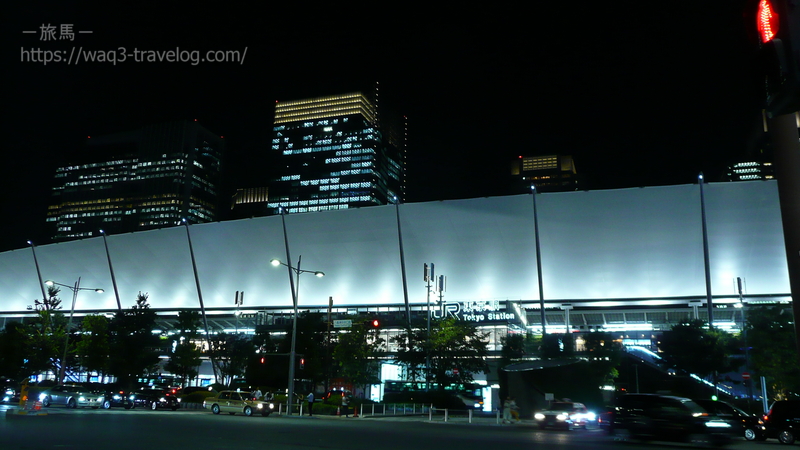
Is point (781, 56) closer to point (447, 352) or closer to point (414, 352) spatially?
point (447, 352)

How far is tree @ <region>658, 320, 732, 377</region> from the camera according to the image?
3959 centimetres

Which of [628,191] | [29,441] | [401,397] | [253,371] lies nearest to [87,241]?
[253,371]

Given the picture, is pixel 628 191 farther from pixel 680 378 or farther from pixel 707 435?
pixel 707 435

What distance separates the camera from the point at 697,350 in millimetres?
39750

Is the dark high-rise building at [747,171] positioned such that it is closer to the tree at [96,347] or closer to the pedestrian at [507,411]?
the pedestrian at [507,411]

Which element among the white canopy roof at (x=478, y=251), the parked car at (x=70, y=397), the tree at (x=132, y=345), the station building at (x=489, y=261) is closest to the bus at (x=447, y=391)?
the station building at (x=489, y=261)

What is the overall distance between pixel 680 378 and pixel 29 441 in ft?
130

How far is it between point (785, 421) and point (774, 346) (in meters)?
15.8

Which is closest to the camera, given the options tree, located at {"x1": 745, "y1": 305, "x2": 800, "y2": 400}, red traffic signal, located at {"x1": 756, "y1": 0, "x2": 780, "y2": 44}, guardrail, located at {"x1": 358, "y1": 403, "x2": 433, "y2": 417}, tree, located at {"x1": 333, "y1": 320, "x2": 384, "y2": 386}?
red traffic signal, located at {"x1": 756, "y1": 0, "x2": 780, "y2": 44}

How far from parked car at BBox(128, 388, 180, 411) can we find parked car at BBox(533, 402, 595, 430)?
83.1ft

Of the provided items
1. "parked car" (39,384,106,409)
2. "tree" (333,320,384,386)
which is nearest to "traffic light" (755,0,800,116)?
"parked car" (39,384,106,409)

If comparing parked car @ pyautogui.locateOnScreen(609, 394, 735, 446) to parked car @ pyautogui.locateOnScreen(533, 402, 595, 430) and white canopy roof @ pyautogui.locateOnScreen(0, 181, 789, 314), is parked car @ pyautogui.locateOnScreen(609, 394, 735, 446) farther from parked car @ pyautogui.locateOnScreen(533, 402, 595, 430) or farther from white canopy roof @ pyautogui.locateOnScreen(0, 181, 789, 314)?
white canopy roof @ pyautogui.locateOnScreen(0, 181, 789, 314)

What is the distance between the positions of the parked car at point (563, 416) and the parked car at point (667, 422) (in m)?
6.81

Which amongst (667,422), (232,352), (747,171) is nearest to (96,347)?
(232,352)
